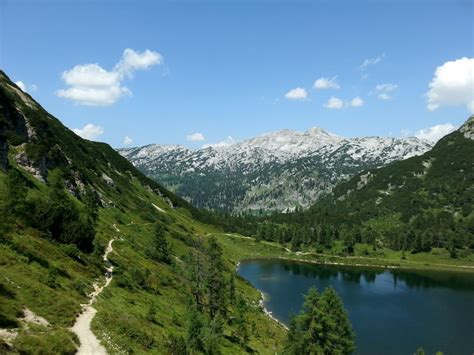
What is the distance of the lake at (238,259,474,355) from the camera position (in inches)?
3415

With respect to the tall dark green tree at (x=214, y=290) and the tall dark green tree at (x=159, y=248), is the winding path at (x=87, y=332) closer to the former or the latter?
the tall dark green tree at (x=214, y=290)

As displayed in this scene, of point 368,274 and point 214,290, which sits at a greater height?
point 214,290

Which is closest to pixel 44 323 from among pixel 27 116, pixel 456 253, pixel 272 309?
pixel 272 309

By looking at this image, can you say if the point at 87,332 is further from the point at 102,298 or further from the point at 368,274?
the point at 368,274

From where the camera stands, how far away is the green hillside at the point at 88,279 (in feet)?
116

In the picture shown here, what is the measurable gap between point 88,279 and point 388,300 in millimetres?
100368

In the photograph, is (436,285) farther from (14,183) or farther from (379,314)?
(14,183)

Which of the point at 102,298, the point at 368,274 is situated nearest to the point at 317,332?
the point at 102,298

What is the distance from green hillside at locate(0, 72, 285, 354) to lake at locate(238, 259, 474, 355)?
Result: 1996 centimetres

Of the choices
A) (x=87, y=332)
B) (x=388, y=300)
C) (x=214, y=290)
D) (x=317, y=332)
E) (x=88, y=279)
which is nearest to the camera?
(x=87, y=332)

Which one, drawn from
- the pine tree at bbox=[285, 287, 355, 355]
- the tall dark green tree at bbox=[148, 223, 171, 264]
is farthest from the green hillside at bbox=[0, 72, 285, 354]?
the pine tree at bbox=[285, 287, 355, 355]

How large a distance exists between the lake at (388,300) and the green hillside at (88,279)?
65.5ft

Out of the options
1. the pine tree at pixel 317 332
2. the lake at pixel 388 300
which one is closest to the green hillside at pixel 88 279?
the pine tree at pixel 317 332

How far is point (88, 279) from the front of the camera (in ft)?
177
